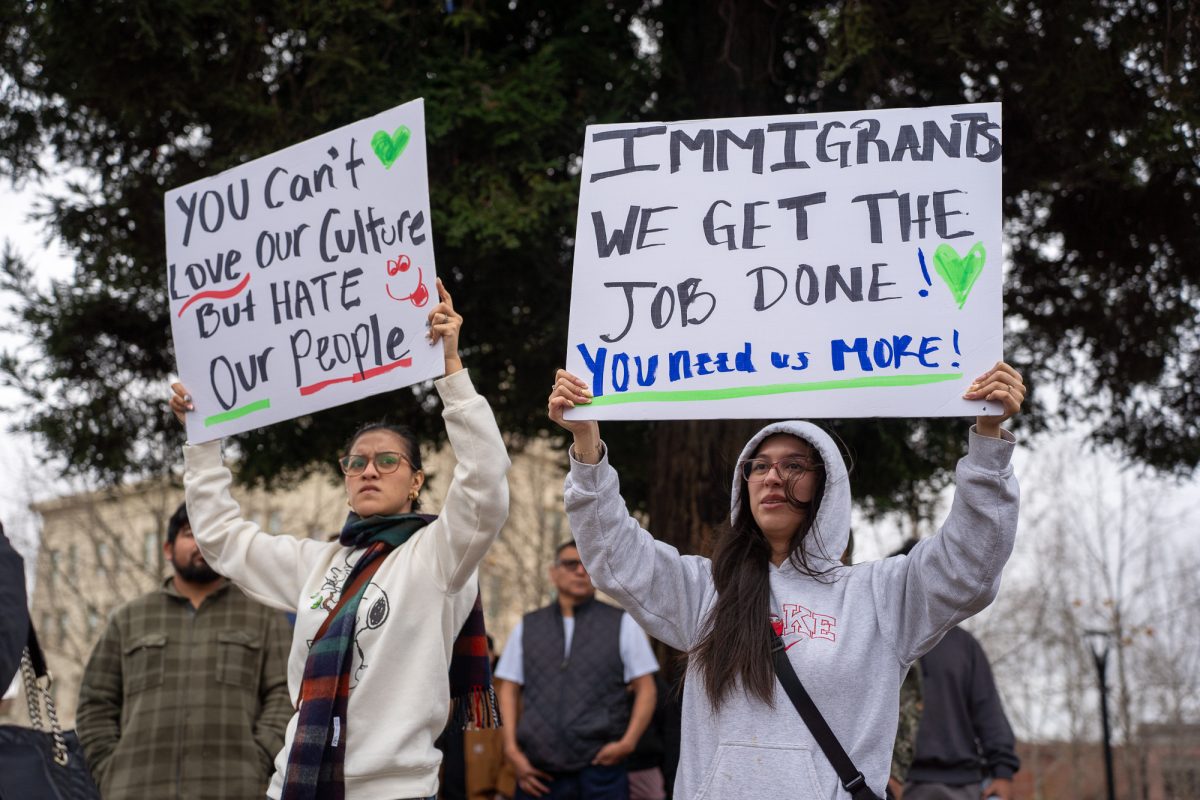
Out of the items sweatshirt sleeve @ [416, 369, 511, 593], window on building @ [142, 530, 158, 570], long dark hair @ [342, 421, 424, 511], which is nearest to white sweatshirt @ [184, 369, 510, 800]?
sweatshirt sleeve @ [416, 369, 511, 593]

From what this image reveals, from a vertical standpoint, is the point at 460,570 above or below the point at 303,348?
below

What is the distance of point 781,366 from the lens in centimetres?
383

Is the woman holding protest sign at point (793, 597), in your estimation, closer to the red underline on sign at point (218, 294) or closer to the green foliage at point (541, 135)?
the red underline on sign at point (218, 294)

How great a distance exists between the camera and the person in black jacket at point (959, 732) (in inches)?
273

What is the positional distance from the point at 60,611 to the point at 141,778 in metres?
20.9

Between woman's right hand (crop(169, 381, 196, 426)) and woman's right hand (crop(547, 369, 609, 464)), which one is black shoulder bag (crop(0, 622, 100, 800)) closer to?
woman's right hand (crop(547, 369, 609, 464))

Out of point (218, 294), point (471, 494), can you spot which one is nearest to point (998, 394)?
point (471, 494)

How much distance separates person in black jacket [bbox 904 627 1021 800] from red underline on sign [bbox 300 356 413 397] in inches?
142

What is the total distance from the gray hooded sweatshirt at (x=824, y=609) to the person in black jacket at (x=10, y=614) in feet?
4.44

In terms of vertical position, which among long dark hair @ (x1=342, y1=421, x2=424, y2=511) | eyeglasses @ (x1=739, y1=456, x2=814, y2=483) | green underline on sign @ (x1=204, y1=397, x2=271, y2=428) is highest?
green underline on sign @ (x1=204, y1=397, x2=271, y2=428)

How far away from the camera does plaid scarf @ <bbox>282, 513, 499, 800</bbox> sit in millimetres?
3955

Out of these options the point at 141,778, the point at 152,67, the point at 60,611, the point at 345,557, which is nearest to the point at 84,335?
the point at 152,67

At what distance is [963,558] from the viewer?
11.0 feet

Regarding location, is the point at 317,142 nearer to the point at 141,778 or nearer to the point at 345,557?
the point at 345,557
